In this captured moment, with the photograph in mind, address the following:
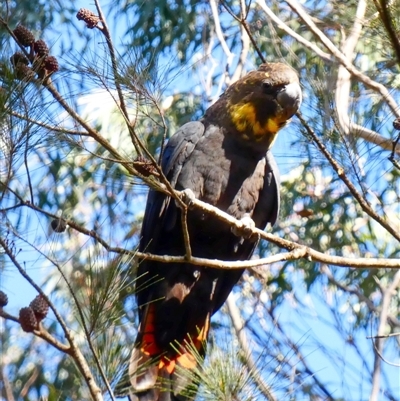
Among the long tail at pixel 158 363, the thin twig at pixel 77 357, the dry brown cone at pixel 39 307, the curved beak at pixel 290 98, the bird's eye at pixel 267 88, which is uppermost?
the bird's eye at pixel 267 88

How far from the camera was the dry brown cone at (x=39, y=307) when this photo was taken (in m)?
1.68

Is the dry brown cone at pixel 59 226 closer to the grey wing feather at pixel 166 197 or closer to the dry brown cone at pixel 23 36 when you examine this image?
the dry brown cone at pixel 23 36

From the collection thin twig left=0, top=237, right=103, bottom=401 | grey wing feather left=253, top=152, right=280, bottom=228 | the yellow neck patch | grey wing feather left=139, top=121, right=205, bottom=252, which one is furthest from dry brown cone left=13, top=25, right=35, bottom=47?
grey wing feather left=253, top=152, right=280, bottom=228

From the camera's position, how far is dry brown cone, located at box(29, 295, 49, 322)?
168 centimetres

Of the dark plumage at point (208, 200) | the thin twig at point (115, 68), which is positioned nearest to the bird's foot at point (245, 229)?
the dark plumage at point (208, 200)

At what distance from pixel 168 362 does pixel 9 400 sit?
2.19 feet

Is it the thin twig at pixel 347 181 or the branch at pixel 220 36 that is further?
the branch at pixel 220 36

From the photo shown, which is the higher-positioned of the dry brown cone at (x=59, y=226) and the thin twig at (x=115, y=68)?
the thin twig at (x=115, y=68)

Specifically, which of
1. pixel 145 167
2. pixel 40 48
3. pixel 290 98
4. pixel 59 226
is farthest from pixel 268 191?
pixel 40 48

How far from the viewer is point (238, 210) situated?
2.78 metres

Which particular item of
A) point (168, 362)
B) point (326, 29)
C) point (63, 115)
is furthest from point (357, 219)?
point (63, 115)

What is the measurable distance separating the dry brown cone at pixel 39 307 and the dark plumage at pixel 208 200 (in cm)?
99

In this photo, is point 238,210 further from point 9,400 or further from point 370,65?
point 370,65

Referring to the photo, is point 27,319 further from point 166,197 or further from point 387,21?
point 166,197
